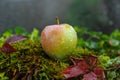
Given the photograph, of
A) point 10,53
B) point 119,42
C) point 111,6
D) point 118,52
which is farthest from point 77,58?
point 111,6

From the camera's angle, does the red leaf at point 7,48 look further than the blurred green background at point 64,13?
No

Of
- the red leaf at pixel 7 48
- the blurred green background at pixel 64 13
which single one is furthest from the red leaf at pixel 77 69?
the blurred green background at pixel 64 13

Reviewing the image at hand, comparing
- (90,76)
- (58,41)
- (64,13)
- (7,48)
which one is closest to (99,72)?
(90,76)

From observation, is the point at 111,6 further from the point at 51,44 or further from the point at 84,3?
the point at 51,44

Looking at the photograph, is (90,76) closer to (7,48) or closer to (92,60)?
(92,60)

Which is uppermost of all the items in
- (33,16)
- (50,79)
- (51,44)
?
(33,16)

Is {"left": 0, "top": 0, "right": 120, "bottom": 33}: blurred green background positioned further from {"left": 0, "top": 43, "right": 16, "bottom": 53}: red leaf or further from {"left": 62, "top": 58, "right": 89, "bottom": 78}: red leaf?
{"left": 62, "top": 58, "right": 89, "bottom": 78}: red leaf

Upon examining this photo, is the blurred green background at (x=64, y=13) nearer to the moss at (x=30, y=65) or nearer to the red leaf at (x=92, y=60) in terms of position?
the moss at (x=30, y=65)
